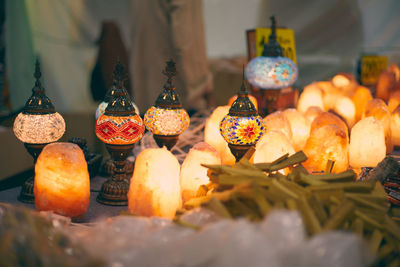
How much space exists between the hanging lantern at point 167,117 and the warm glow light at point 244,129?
184 millimetres

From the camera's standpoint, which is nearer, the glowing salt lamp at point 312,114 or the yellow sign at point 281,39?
the glowing salt lamp at point 312,114

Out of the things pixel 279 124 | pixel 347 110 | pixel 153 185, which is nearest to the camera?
pixel 153 185

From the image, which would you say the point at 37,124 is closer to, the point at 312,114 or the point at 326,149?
the point at 326,149

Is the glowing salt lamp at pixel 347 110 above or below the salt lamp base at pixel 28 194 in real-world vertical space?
above

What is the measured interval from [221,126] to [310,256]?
646mm

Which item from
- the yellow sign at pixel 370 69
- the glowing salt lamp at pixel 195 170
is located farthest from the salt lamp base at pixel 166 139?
the yellow sign at pixel 370 69

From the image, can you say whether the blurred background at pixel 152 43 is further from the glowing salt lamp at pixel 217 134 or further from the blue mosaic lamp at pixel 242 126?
the blue mosaic lamp at pixel 242 126

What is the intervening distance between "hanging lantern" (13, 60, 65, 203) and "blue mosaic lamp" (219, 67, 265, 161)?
48 centimetres

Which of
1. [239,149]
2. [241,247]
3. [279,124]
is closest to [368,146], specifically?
[279,124]

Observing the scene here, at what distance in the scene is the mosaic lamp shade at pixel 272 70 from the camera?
5.26 ft

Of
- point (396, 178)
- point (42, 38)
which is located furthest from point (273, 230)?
point (42, 38)

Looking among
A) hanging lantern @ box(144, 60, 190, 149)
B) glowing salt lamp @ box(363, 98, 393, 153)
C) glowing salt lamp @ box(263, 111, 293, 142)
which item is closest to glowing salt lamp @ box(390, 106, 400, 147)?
glowing salt lamp @ box(363, 98, 393, 153)

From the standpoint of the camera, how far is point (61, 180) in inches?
38.7

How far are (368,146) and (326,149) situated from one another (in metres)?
0.17
